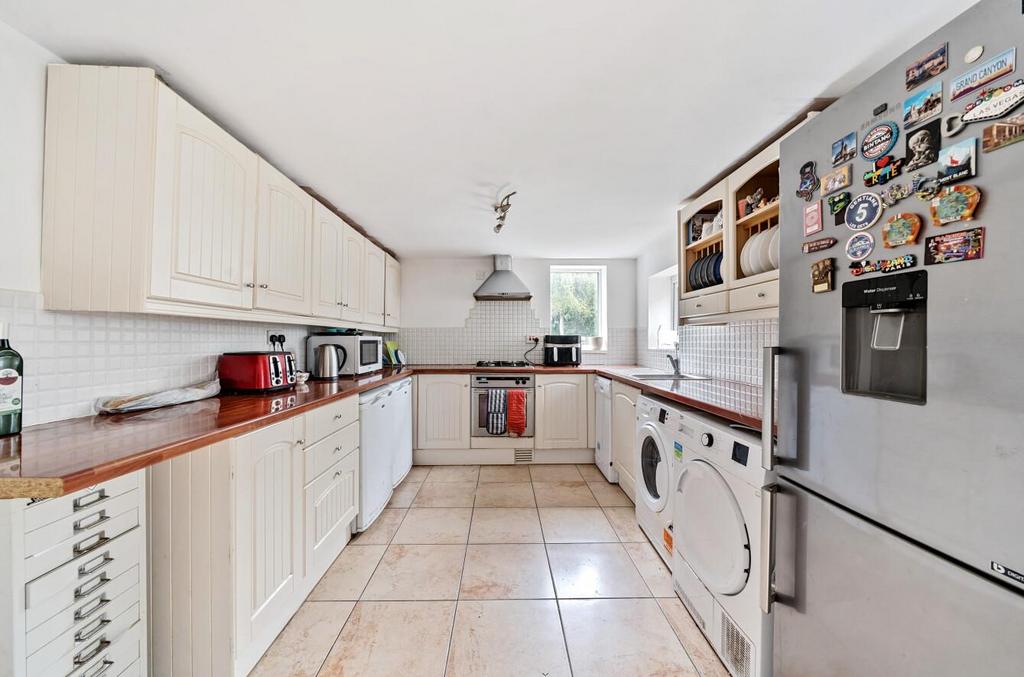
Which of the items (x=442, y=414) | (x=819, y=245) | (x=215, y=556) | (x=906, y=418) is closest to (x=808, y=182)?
(x=819, y=245)

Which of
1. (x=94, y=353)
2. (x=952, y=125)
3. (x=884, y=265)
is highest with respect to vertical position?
(x=952, y=125)

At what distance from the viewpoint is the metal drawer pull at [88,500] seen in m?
1.01

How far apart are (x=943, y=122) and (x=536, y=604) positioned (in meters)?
2.04

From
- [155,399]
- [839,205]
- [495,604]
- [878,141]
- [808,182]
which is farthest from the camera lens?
[495,604]

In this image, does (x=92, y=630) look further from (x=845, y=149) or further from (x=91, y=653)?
(x=845, y=149)

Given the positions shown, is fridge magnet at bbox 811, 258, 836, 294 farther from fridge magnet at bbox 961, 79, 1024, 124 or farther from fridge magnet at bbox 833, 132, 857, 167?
fridge magnet at bbox 961, 79, 1024, 124

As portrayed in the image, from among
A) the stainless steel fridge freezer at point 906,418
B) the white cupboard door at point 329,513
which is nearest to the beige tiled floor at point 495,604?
the white cupboard door at point 329,513

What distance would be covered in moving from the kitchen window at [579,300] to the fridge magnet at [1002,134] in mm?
3563

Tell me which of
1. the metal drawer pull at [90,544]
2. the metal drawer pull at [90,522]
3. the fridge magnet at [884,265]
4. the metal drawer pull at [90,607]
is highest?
the fridge magnet at [884,265]

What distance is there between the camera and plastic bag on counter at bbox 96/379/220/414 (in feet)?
4.45

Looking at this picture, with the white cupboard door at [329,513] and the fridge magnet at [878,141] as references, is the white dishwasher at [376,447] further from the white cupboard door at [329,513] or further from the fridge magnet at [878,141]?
the fridge magnet at [878,141]

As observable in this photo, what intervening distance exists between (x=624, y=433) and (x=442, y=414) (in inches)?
67.7

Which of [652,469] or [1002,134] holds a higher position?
[1002,134]

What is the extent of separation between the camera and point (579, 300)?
432 centimetres
